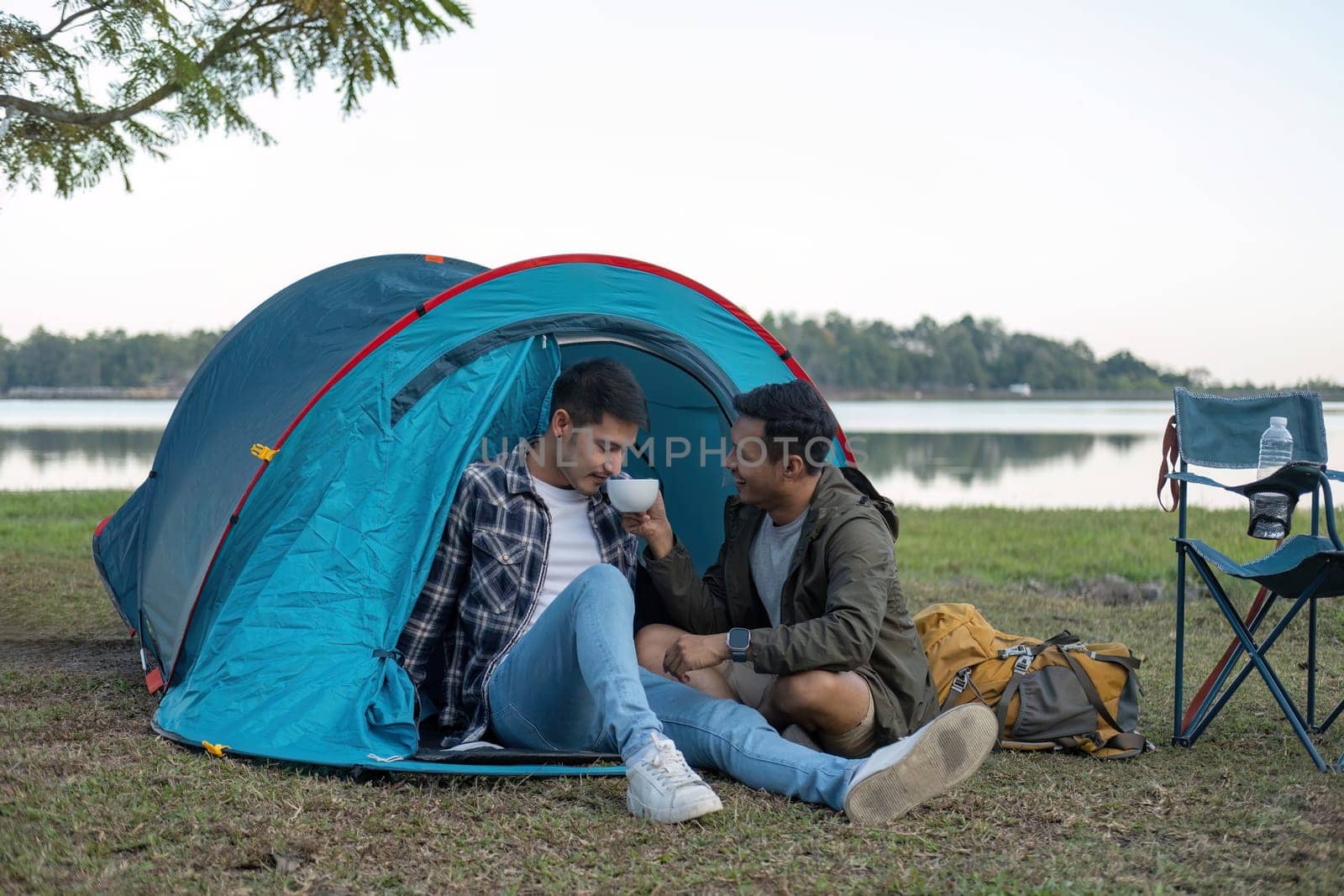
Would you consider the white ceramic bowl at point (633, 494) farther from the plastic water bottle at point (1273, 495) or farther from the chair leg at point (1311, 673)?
the chair leg at point (1311, 673)

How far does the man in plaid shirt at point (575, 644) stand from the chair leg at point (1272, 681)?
1.26 m

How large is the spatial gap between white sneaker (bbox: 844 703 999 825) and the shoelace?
38 centimetres

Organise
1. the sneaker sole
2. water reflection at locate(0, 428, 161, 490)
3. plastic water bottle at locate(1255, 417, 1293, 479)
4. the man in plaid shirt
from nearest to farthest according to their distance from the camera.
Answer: the sneaker sole, the man in plaid shirt, plastic water bottle at locate(1255, 417, 1293, 479), water reflection at locate(0, 428, 161, 490)

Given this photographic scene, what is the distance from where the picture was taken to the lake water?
15266mm

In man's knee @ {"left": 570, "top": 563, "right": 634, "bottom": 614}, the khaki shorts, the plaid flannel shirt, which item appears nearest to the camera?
man's knee @ {"left": 570, "top": 563, "right": 634, "bottom": 614}

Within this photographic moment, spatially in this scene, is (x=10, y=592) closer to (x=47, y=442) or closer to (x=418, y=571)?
(x=418, y=571)

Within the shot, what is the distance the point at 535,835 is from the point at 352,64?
5388 mm

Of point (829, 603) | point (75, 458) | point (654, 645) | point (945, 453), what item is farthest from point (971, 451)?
point (829, 603)

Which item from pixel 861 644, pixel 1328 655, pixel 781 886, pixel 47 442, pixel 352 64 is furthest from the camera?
pixel 47 442

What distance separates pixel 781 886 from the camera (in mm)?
2418

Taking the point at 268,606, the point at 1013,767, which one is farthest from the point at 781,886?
the point at 268,606

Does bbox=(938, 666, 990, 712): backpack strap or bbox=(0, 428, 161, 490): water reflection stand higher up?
bbox=(938, 666, 990, 712): backpack strap

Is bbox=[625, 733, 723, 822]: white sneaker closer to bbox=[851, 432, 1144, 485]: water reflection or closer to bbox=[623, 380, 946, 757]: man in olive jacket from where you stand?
bbox=[623, 380, 946, 757]: man in olive jacket

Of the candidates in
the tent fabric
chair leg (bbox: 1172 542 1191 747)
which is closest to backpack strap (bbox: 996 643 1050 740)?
chair leg (bbox: 1172 542 1191 747)
